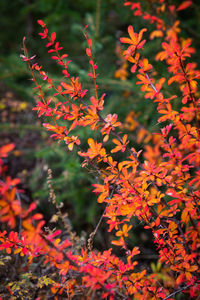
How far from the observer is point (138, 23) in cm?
260

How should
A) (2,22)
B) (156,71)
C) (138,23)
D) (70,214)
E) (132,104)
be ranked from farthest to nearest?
(2,22) < (70,214) < (132,104) < (138,23) < (156,71)

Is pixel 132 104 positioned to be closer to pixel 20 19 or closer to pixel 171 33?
pixel 171 33

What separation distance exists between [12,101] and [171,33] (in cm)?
376

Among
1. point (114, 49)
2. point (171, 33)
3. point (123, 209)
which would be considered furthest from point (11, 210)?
point (114, 49)

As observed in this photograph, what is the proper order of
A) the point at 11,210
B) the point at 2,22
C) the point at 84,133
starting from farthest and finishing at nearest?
the point at 2,22 < the point at 84,133 < the point at 11,210

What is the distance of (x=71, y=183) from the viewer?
8.80 ft

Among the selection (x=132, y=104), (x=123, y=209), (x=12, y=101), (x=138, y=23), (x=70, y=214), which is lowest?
(x=70, y=214)

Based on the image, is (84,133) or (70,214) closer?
(84,133)

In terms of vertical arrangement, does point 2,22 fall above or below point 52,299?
above

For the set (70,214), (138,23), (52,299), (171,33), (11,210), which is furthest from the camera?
(70,214)

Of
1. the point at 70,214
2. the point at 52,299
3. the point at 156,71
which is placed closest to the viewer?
the point at 52,299

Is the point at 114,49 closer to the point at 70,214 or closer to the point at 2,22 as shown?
the point at 70,214

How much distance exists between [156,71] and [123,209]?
1123 mm

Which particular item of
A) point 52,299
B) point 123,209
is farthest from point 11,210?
point 52,299
